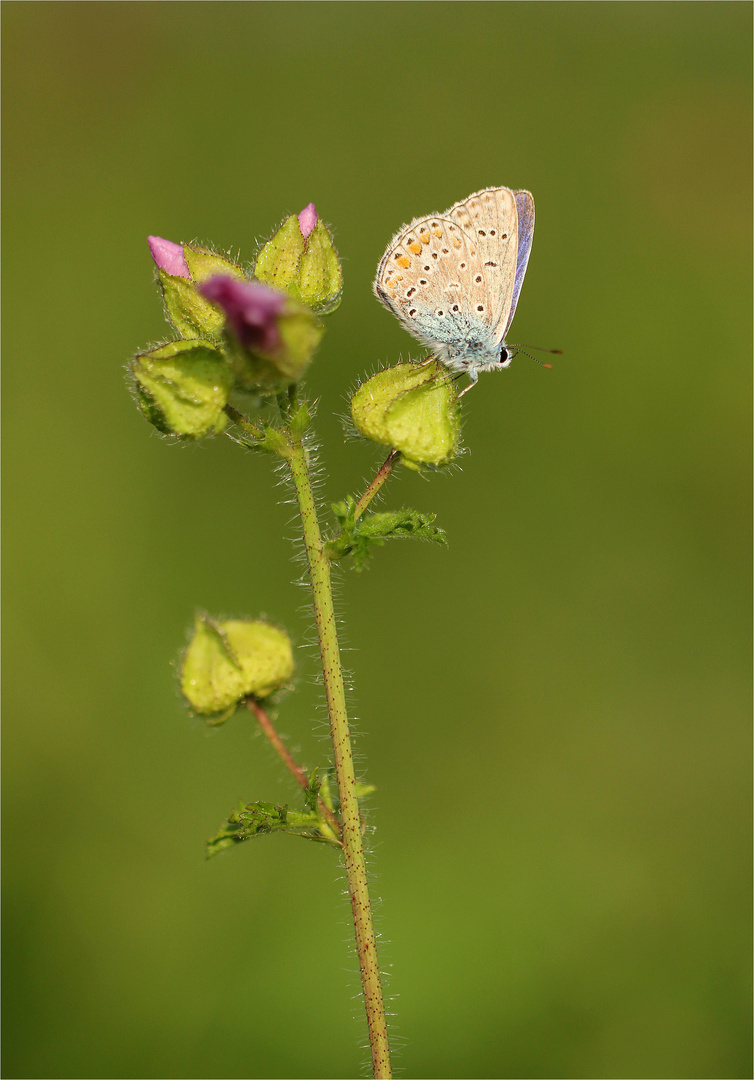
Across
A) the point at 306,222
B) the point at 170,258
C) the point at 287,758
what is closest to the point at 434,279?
the point at 306,222

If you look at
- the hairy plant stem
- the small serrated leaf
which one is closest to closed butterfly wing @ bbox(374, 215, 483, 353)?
the hairy plant stem

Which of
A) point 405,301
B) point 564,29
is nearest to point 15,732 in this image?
point 405,301

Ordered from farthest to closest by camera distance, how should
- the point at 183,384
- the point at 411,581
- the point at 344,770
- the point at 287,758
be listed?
the point at 411,581, the point at 287,758, the point at 183,384, the point at 344,770

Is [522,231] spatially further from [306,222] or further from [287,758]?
[287,758]

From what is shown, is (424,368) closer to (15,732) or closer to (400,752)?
(400,752)

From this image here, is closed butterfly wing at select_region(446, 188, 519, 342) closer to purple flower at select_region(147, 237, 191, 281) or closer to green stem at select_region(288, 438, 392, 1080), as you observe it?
purple flower at select_region(147, 237, 191, 281)

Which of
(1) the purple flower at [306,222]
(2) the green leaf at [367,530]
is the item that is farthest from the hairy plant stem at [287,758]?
(1) the purple flower at [306,222]
